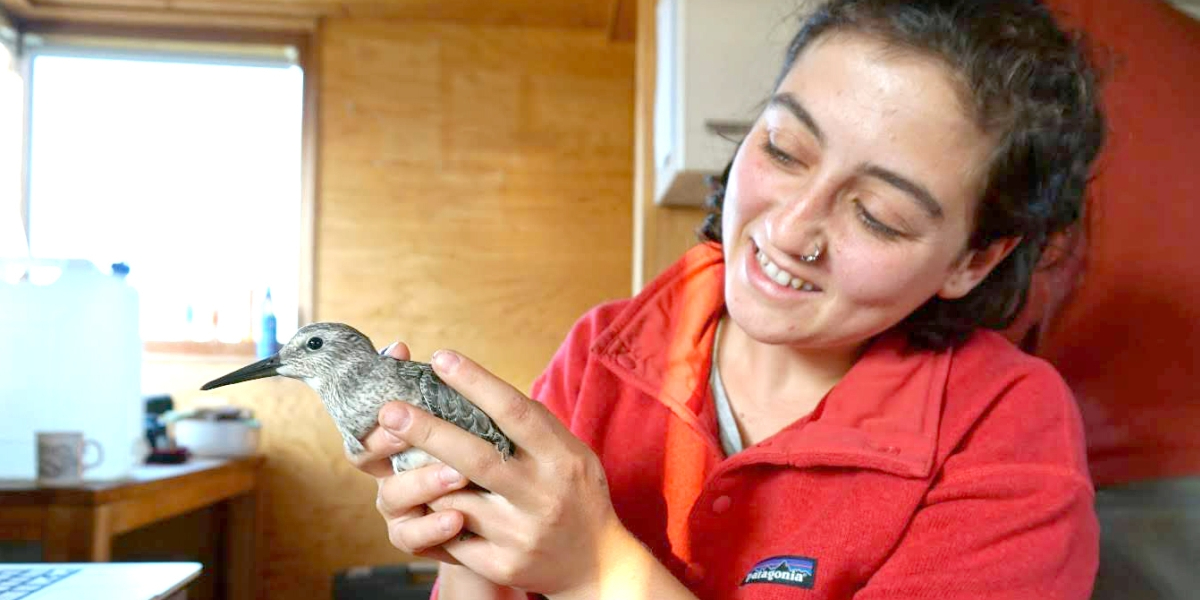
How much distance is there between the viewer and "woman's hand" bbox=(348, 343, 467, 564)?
58 centimetres

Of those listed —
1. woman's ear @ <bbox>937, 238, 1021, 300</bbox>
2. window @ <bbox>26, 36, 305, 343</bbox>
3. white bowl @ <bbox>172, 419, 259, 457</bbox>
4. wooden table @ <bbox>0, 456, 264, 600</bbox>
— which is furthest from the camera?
window @ <bbox>26, 36, 305, 343</bbox>

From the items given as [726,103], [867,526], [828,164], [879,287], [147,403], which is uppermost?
[726,103]

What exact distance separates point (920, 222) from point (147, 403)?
232 centimetres

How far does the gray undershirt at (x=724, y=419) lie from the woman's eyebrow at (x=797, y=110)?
28cm

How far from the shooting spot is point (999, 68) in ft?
2.25

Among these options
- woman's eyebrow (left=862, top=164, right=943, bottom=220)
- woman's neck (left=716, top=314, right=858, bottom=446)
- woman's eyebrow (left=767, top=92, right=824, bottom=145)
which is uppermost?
woman's eyebrow (left=767, top=92, right=824, bottom=145)

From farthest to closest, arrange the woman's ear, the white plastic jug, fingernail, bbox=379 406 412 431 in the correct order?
the white plastic jug
the woman's ear
fingernail, bbox=379 406 412 431

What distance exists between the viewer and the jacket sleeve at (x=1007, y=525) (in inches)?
26.4

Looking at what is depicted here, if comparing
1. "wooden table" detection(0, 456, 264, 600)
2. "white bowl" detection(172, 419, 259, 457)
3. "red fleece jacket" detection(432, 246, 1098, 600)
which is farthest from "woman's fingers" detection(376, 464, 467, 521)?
"white bowl" detection(172, 419, 259, 457)

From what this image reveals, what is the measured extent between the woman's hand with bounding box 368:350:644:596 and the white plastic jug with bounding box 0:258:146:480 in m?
1.25

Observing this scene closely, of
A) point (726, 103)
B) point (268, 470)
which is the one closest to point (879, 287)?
point (726, 103)

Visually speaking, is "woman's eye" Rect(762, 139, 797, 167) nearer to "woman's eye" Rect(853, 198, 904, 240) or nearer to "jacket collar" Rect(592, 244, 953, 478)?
"woman's eye" Rect(853, 198, 904, 240)

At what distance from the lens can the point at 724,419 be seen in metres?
0.84

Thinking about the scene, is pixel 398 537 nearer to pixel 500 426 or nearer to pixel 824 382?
pixel 500 426
